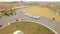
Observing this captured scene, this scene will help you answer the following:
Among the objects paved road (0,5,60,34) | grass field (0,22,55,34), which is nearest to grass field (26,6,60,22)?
paved road (0,5,60,34)

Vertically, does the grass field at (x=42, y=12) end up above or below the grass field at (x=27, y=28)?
above

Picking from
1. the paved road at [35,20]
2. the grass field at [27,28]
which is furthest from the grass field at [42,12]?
the grass field at [27,28]

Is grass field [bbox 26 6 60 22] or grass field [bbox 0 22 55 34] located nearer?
grass field [bbox 0 22 55 34]

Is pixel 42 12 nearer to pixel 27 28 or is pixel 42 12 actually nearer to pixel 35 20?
pixel 35 20

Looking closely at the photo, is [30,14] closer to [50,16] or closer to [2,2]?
[50,16]

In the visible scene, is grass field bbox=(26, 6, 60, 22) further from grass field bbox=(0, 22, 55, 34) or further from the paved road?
grass field bbox=(0, 22, 55, 34)

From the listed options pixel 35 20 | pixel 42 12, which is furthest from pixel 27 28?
pixel 42 12

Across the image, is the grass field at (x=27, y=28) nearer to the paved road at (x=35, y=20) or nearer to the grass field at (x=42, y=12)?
the paved road at (x=35, y=20)
